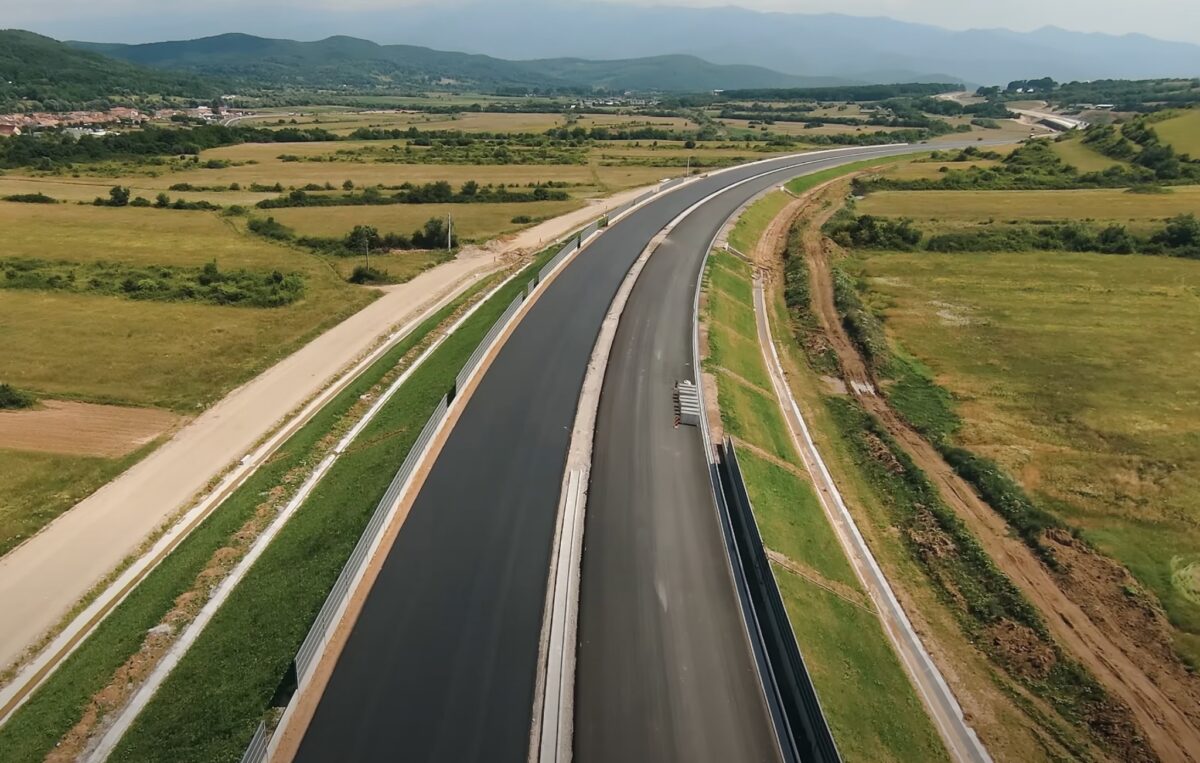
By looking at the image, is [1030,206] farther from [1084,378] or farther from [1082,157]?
[1084,378]

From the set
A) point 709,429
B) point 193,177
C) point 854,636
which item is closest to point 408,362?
point 709,429

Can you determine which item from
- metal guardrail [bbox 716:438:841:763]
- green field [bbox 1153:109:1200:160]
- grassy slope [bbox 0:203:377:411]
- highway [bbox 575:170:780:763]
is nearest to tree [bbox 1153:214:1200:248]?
green field [bbox 1153:109:1200:160]

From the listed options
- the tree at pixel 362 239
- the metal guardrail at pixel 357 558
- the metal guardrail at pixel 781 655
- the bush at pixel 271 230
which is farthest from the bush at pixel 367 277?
the metal guardrail at pixel 781 655

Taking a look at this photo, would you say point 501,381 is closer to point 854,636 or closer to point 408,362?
point 408,362

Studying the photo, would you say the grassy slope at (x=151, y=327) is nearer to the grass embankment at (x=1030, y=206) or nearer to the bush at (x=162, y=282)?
the bush at (x=162, y=282)

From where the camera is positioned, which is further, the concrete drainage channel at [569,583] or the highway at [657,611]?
the highway at [657,611]
